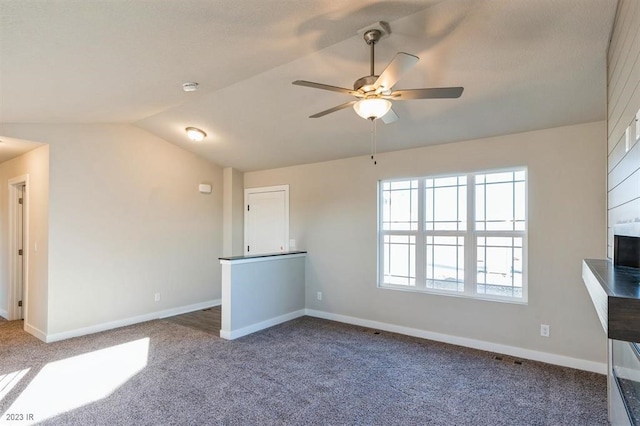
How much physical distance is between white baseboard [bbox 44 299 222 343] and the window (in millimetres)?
3020

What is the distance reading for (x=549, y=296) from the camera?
353cm

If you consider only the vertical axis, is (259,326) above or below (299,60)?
below

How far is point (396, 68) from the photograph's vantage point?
198cm

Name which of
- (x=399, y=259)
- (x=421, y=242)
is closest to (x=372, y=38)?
(x=421, y=242)

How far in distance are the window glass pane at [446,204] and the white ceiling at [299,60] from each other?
0.53 metres

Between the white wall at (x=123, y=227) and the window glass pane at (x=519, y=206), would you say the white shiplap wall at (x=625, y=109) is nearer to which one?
the window glass pane at (x=519, y=206)

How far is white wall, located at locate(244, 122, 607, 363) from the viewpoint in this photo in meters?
3.35

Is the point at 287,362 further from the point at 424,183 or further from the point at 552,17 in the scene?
the point at 552,17

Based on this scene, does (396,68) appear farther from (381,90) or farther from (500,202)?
(500,202)

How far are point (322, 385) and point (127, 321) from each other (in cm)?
322

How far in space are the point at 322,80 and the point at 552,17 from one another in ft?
5.65

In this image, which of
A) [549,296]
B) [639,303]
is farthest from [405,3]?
[549,296]

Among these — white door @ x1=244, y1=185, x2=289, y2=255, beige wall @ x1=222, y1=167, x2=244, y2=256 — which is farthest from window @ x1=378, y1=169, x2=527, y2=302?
beige wall @ x1=222, y1=167, x2=244, y2=256

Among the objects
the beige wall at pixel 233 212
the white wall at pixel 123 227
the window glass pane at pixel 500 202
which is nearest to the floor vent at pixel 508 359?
the window glass pane at pixel 500 202
